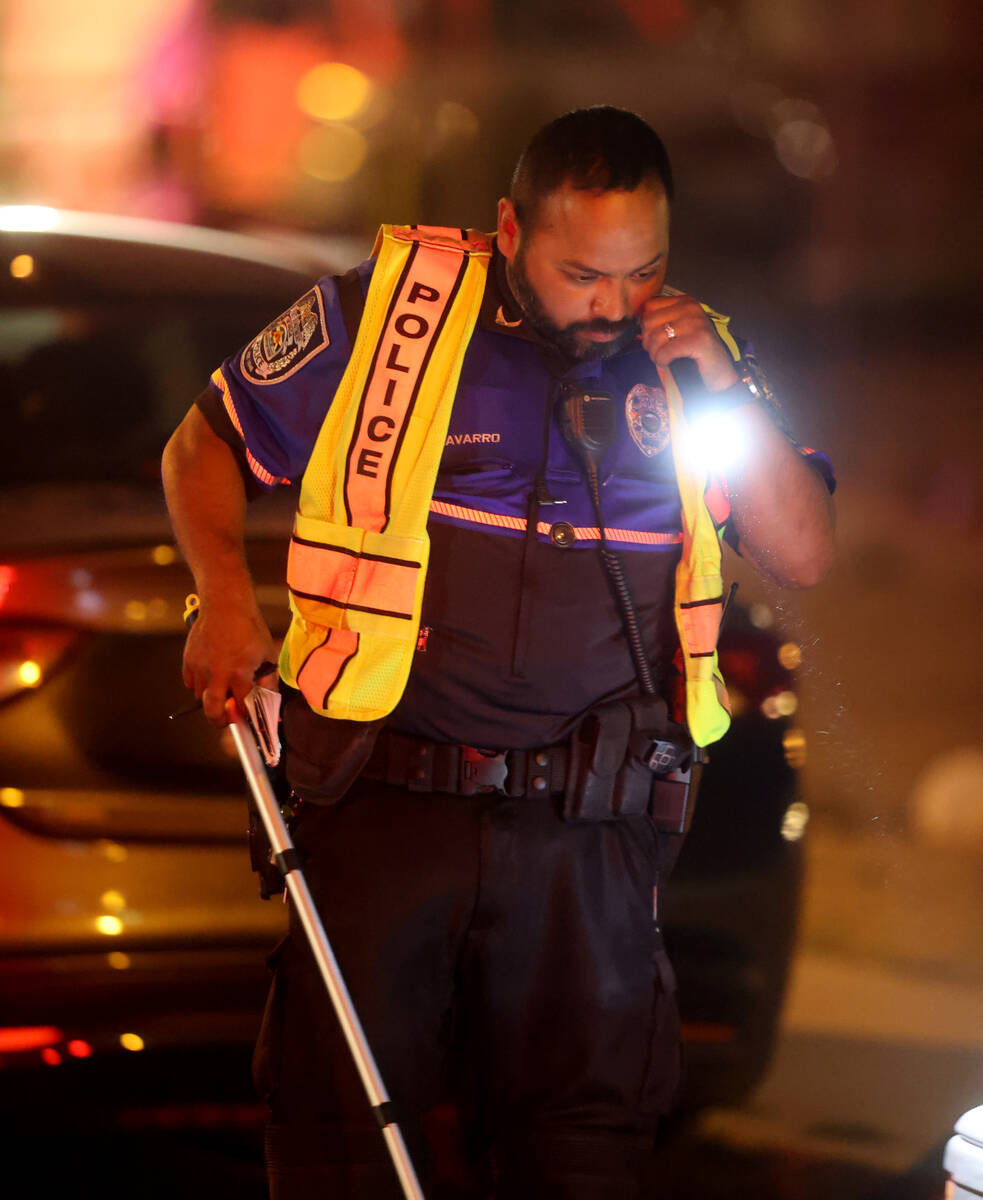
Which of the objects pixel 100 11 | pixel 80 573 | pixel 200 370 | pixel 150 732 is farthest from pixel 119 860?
pixel 100 11

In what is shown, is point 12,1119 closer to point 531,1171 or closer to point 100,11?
point 531,1171

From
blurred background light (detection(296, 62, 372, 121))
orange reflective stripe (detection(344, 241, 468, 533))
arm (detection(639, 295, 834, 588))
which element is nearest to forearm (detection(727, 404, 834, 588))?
arm (detection(639, 295, 834, 588))

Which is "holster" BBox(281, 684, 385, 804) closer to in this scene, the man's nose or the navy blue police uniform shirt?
the navy blue police uniform shirt

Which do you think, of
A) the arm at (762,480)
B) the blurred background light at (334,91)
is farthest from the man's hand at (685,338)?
the blurred background light at (334,91)

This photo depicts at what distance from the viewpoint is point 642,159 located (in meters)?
1.84

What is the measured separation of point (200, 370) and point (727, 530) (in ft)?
3.98

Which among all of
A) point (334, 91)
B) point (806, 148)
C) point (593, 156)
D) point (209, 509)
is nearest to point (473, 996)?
point (209, 509)

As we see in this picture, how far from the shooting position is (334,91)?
5.42 m

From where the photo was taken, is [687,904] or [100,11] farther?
[100,11]

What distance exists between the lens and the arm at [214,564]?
188cm

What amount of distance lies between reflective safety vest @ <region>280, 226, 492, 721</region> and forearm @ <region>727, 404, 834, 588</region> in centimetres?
40

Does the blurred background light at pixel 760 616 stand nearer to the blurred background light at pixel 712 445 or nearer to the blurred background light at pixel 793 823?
the blurred background light at pixel 793 823

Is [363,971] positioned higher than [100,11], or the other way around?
[100,11]

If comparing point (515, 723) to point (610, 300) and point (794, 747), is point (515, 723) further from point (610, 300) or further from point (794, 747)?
point (794, 747)
